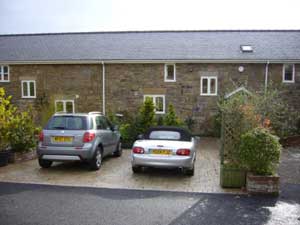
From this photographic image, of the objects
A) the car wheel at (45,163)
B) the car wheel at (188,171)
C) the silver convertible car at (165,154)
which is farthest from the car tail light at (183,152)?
the car wheel at (45,163)

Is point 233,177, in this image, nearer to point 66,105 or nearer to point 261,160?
point 261,160

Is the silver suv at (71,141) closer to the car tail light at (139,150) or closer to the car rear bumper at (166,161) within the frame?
the car tail light at (139,150)

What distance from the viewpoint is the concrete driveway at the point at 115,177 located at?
6.20 metres

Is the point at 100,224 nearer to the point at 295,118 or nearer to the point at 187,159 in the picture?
the point at 187,159

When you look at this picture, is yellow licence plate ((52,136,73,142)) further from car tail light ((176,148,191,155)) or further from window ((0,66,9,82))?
window ((0,66,9,82))

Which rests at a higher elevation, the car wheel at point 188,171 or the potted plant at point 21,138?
the potted plant at point 21,138

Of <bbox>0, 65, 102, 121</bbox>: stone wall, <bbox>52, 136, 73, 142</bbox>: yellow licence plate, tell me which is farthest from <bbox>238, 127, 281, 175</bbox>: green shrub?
<bbox>0, 65, 102, 121</bbox>: stone wall

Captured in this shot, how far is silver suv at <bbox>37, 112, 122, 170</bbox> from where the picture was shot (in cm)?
705

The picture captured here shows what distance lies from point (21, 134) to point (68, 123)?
256cm

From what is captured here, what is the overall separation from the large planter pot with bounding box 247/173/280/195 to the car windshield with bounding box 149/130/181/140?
244cm

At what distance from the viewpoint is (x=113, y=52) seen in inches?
709

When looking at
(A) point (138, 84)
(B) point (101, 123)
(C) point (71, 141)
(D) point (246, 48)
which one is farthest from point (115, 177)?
(D) point (246, 48)

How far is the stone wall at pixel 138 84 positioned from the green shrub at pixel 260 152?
419 inches

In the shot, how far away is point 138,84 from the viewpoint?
1712cm
